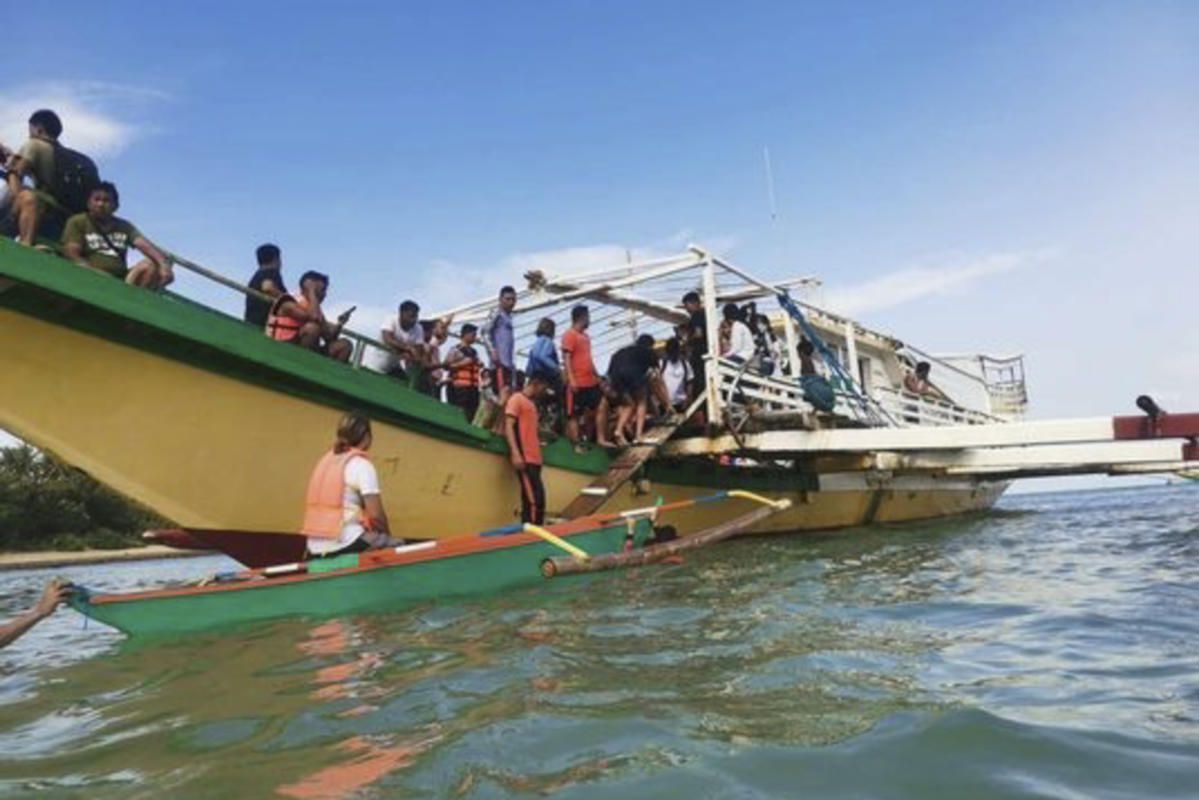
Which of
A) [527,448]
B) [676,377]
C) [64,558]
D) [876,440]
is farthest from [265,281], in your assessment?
[64,558]

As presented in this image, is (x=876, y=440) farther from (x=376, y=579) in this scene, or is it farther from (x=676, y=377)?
(x=376, y=579)

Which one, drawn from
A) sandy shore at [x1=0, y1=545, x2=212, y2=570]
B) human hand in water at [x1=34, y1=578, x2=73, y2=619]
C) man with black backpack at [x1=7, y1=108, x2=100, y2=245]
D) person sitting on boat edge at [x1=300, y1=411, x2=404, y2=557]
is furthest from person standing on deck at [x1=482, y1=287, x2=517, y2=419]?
sandy shore at [x1=0, y1=545, x2=212, y2=570]

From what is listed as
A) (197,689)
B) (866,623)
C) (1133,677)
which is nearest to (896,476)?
(866,623)

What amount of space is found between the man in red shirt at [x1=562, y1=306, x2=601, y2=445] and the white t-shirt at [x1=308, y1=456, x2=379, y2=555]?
387 centimetres

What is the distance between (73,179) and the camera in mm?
6184

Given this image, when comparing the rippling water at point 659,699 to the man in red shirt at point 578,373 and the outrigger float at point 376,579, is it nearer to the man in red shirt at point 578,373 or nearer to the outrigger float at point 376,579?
the outrigger float at point 376,579

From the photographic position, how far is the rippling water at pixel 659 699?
2.52m

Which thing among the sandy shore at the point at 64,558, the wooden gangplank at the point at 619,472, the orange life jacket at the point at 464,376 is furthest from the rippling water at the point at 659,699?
the sandy shore at the point at 64,558

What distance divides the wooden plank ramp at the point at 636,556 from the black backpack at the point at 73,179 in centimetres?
414

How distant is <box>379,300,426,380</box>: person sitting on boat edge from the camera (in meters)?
8.29

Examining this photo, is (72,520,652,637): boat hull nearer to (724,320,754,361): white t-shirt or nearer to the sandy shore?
(724,320,754,361): white t-shirt

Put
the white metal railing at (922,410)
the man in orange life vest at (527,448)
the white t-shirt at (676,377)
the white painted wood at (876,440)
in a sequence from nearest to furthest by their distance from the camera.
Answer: the man in orange life vest at (527,448), the white painted wood at (876,440), the white t-shirt at (676,377), the white metal railing at (922,410)

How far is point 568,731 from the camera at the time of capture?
2936mm

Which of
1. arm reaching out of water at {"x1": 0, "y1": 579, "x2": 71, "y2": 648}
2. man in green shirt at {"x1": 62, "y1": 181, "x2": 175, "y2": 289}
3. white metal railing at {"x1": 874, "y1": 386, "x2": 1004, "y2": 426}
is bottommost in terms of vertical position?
arm reaching out of water at {"x1": 0, "y1": 579, "x2": 71, "y2": 648}
